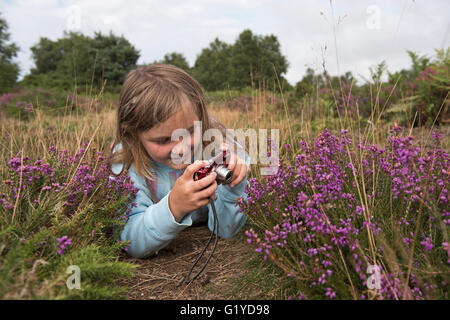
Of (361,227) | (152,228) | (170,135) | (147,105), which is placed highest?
(147,105)

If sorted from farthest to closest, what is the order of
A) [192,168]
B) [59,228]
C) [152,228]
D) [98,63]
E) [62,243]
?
[98,63] < [152,228] < [192,168] < [59,228] < [62,243]

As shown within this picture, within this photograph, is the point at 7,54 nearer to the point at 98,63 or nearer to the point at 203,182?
the point at 98,63

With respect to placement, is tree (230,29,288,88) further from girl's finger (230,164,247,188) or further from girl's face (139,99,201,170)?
girl's finger (230,164,247,188)

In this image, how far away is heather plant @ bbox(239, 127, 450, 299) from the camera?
150 cm

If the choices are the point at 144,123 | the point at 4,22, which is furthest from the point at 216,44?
the point at 144,123

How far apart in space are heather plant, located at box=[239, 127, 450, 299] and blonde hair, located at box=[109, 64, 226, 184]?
813mm

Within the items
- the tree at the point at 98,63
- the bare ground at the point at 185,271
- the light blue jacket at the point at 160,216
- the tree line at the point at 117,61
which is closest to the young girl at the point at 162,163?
the light blue jacket at the point at 160,216

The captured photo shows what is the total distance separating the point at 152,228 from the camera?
2.25 meters

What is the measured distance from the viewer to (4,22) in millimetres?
17531

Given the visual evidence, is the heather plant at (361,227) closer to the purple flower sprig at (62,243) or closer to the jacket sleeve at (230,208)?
the jacket sleeve at (230,208)

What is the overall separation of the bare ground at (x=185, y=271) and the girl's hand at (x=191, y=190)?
0.45 m

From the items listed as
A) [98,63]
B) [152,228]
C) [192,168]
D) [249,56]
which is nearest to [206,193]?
[192,168]

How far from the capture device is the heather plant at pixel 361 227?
150cm

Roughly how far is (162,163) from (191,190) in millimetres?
698
